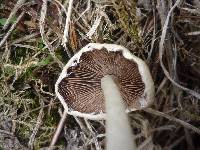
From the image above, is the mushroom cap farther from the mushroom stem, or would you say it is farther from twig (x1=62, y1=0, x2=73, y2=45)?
twig (x1=62, y1=0, x2=73, y2=45)

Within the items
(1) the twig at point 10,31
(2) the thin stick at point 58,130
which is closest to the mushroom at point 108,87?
(2) the thin stick at point 58,130

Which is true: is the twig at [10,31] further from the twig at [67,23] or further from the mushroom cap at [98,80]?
the mushroom cap at [98,80]

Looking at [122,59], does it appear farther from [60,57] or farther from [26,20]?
[26,20]

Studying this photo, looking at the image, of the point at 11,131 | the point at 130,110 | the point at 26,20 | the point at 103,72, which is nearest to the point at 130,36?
the point at 103,72

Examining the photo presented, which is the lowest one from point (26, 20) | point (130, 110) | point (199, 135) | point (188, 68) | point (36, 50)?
point (199, 135)

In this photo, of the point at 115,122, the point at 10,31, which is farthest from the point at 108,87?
the point at 10,31

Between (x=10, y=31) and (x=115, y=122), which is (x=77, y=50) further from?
(x=115, y=122)

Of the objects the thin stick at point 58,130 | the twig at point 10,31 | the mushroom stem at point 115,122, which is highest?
the twig at point 10,31

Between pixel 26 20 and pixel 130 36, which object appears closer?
pixel 130 36
